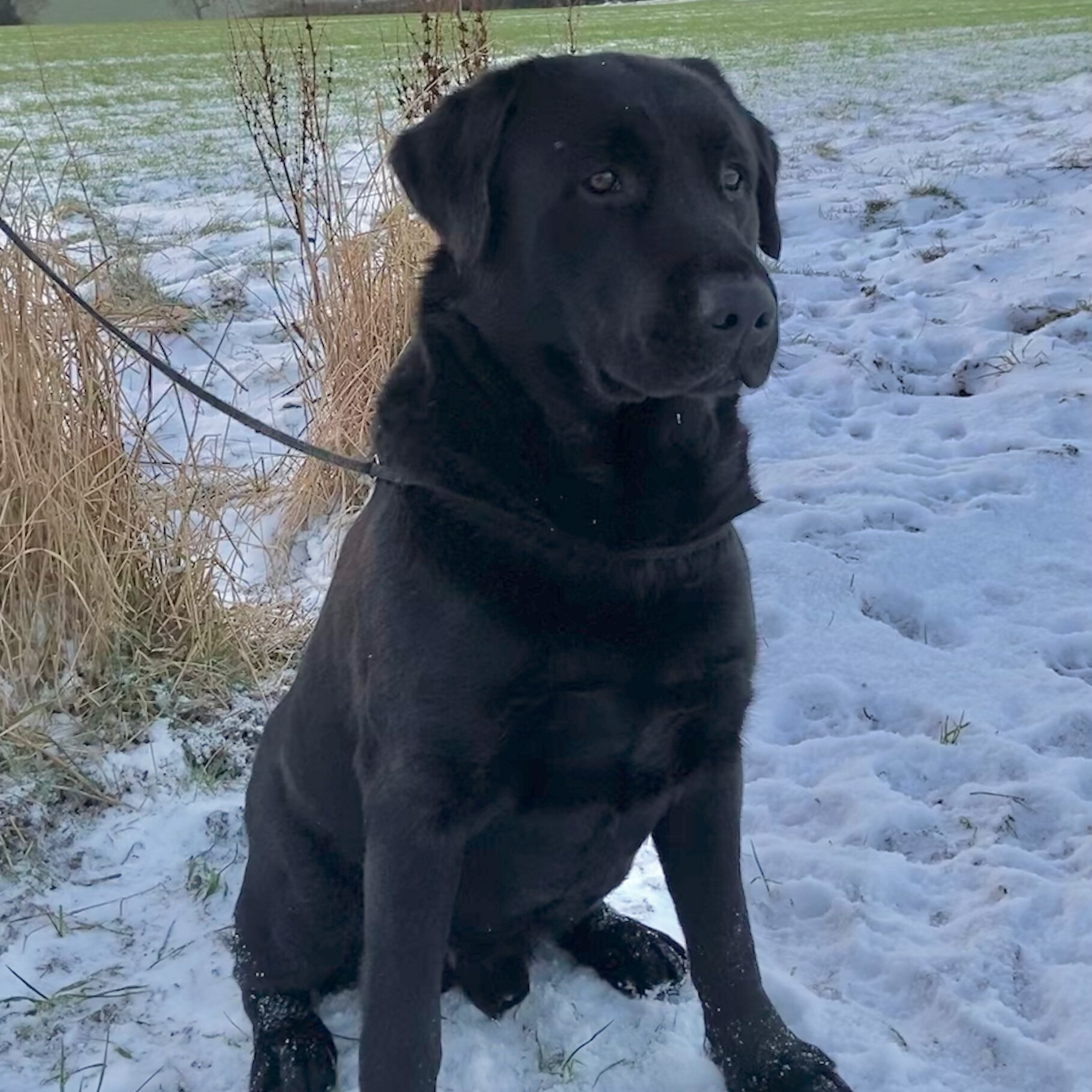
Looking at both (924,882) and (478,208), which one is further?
(924,882)

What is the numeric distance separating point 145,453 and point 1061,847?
2645 mm

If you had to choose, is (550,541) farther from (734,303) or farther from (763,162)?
(763,162)

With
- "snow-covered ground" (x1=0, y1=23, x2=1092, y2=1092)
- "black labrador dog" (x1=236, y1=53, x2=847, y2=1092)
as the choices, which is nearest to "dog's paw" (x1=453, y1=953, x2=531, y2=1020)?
"snow-covered ground" (x1=0, y1=23, x2=1092, y2=1092)

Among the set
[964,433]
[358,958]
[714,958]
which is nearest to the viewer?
[714,958]

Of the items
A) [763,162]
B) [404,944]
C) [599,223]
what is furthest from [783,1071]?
[763,162]

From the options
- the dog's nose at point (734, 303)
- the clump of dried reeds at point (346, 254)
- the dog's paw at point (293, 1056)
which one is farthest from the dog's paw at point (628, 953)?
the clump of dried reeds at point (346, 254)

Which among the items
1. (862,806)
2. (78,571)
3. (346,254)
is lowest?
(862,806)

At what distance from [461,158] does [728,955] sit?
4.03ft

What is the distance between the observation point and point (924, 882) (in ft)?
7.86

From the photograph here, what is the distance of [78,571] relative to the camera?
3016 millimetres

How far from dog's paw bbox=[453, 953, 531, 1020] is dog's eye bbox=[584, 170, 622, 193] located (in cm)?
119

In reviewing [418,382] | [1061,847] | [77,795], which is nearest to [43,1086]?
[77,795]

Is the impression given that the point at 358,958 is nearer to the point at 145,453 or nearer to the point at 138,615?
the point at 138,615

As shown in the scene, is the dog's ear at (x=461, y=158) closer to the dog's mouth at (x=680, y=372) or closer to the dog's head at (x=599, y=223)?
the dog's head at (x=599, y=223)
